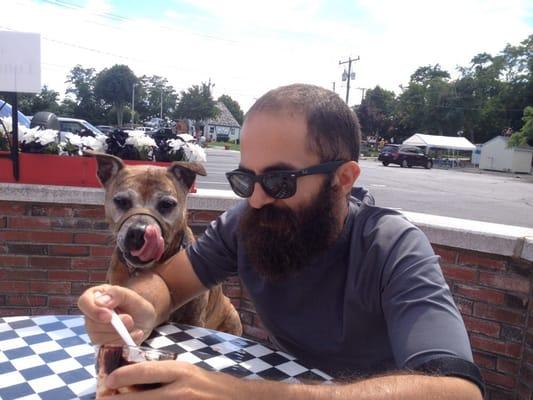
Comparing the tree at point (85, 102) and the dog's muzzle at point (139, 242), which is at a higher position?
the tree at point (85, 102)

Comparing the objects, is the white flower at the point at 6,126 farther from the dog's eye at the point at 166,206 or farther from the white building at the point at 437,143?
the white building at the point at 437,143

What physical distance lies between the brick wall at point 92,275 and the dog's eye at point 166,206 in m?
1.08

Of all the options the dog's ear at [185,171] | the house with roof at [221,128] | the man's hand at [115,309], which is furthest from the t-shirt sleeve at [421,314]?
the house with roof at [221,128]

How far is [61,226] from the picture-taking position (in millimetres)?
3496

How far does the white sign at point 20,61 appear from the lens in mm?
3057

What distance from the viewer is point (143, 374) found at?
928mm

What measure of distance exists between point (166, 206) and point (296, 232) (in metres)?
1.13

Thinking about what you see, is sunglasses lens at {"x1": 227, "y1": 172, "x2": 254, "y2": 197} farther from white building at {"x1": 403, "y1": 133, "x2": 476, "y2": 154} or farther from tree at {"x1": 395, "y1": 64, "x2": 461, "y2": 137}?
tree at {"x1": 395, "y1": 64, "x2": 461, "y2": 137}

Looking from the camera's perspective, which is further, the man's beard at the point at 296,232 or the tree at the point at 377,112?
the tree at the point at 377,112

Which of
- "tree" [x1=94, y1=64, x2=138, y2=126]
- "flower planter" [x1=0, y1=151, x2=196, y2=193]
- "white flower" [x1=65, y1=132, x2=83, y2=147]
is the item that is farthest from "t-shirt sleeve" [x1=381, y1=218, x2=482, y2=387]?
"tree" [x1=94, y1=64, x2=138, y2=126]

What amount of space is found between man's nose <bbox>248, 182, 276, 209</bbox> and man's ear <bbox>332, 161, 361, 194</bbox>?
25 centimetres

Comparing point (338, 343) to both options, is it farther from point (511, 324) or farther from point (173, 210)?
point (511, 324)

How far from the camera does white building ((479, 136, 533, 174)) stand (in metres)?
43.2

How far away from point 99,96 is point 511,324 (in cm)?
8108
